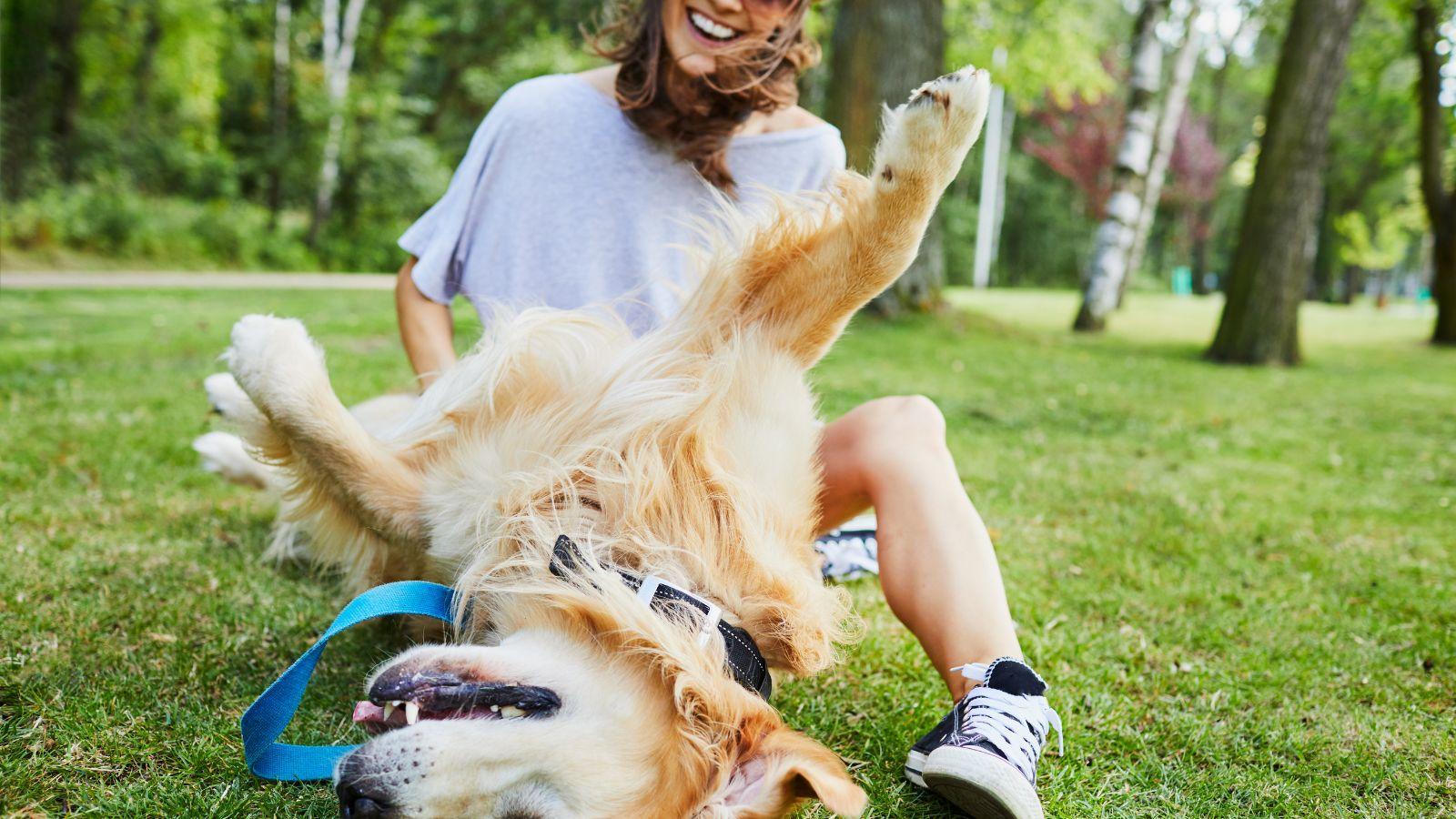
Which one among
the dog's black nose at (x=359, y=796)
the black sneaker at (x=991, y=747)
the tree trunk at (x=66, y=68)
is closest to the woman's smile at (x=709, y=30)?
the black sneaker at (x=991, y=747)

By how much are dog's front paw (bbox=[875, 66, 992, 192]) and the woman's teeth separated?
33.2 inches

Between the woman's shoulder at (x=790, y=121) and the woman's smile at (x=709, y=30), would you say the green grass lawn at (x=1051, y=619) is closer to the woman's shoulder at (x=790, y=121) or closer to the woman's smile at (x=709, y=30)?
the woman's shoulder at (x=790, y=121)

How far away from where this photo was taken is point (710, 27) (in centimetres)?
279

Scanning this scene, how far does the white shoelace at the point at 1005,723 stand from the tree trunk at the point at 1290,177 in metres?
9.27

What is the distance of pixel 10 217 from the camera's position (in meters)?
14.5

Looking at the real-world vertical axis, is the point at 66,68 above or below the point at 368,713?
above

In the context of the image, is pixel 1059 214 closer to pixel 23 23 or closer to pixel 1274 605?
pixel 23 23

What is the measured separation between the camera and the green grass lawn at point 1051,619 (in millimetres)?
1987

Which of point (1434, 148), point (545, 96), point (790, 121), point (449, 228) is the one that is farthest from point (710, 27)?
point (1434, 148)

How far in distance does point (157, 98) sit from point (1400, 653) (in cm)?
2533

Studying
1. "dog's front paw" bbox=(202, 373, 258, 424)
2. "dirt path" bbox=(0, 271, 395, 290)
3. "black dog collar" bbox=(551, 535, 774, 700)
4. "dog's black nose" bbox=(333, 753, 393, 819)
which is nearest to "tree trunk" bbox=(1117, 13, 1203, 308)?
"dirt path" bbox=(0, 271, 395, 290)

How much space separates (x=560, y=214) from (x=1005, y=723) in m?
1.89

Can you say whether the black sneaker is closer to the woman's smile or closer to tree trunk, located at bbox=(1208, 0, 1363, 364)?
the woman's smile

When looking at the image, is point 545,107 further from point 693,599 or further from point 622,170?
point 693,599
